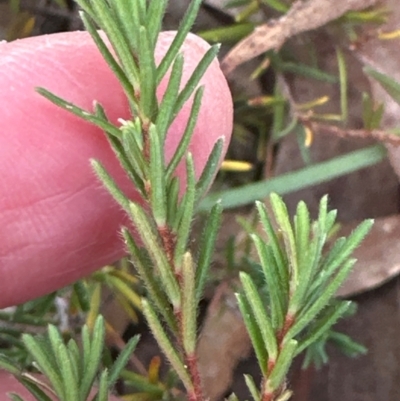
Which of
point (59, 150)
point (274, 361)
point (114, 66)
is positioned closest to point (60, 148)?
point (59, 150)

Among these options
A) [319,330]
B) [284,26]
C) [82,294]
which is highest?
[284,26]

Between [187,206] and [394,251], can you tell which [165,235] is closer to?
[187,206]

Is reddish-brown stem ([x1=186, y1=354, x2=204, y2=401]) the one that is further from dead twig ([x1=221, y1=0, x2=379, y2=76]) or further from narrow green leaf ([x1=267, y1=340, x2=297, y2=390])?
dead twig ([x1=221, y1=0, x2=379, y2=76])

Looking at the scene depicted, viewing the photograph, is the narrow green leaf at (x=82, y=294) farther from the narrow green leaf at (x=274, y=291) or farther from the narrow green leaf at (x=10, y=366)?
the narrow green leaf at (x=274, y=291)

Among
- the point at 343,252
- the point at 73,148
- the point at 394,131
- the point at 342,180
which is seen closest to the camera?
the point at 343,252

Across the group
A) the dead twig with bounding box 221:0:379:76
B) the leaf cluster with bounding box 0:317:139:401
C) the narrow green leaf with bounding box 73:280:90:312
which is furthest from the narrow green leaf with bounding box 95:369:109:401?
the dead twig with bounding box 221:0:379:76

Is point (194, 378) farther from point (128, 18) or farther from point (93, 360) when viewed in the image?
point (128, 18)

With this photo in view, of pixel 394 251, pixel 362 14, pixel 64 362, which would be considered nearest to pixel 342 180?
pixel 394 251

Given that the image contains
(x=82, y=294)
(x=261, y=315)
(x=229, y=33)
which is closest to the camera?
(x=261, y=315)
